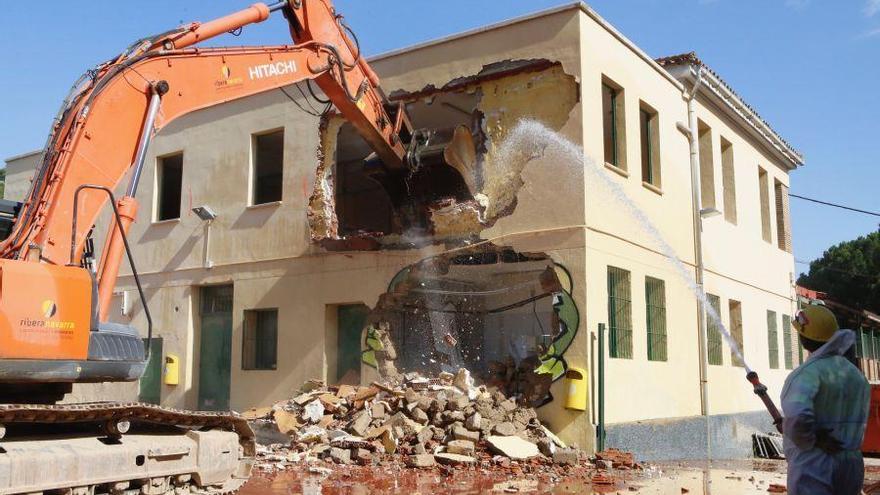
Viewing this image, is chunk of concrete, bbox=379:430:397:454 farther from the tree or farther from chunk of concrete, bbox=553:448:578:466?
the tree

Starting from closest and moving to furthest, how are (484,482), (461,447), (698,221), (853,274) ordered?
1. (484,482)
2. (461,447)
3. (698,221)
4. (853,274)

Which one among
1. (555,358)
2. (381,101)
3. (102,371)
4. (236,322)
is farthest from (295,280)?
(102,371)

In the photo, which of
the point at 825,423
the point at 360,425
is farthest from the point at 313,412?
the point at 825,423

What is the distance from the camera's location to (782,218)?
936 inches

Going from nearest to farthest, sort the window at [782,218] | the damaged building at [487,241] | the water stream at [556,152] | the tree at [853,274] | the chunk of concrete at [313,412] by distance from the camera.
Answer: the chunk of concrete at [313,412], the water stream at [556,152], the damaged building at [487,241], the window at [782,218], the tree at [853,274]

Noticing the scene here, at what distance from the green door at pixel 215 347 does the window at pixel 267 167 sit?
224cm

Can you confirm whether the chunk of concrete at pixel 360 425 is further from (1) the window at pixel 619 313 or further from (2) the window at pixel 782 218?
(2) the window at pixel 782 218

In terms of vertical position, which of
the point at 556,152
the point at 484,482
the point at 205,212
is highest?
the point at 556,152

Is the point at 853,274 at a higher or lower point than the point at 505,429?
higher

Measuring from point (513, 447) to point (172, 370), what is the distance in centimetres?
917

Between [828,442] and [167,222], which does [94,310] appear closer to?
[828,442]

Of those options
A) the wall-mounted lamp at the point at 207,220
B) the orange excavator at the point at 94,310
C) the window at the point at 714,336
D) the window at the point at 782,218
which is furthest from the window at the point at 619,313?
the window at the point at 782,218

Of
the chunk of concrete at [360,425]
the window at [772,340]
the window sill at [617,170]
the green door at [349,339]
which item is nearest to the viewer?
the chunk of concrete at [360,425]

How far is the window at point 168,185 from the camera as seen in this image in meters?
19.4
